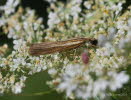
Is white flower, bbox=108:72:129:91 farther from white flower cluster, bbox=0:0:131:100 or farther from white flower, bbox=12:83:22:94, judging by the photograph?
white flower, bbox=12:83:22:94

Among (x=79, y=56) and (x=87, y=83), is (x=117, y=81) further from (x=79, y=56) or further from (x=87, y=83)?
(x=79, y=56)

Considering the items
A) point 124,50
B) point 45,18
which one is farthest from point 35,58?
point 45,18

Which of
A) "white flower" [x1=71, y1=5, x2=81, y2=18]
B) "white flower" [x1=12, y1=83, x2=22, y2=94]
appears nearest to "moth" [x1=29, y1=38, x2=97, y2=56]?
"white flower" [x1=12, y1=83, x2=22, y2=94]

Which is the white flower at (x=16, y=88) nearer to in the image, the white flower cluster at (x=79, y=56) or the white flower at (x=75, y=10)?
the white flower cluster at (x=79, y=56)

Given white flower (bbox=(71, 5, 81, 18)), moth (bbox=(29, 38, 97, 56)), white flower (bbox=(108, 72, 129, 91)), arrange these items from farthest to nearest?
white flower (bbox=(71, 5, 81, 18)), moth (bbox=(29, 38, 97, 56)), white flower (bbox=(108, 72, 129, 91))

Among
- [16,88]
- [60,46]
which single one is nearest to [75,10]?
[60,46]


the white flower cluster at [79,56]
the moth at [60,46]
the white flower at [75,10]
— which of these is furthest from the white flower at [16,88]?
the white flower at [75,10]

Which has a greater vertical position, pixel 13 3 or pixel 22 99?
pixel 13 3

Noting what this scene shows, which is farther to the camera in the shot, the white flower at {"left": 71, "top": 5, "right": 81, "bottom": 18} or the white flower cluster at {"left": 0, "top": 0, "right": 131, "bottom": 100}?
the white flower at {"left": 71, "top": 5, "right": 81, "bottom": 18}

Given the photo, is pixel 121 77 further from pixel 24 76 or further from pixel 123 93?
pixel 24 76

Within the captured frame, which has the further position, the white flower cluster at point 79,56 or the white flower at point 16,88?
the white flower at point 16,88

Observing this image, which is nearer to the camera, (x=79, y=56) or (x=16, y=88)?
(x=16, y=88)
